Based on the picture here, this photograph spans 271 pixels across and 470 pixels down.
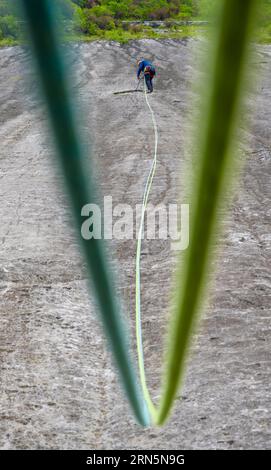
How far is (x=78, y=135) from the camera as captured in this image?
1.33 ft

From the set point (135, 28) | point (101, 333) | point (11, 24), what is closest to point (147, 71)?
point (101, 333)

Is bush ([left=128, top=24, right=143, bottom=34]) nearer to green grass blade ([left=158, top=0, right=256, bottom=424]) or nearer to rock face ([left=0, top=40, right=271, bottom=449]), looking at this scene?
rock face ([left=0, top=40, right=271, bottom=449])

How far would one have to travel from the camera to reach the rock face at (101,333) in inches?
113

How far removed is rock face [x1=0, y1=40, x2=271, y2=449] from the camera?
2.86 m

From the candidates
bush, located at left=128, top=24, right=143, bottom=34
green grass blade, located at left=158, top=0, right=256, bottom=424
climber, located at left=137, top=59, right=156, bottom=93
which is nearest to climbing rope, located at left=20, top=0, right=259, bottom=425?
green grass blade, located at left=158, top=0, right=256, bottom=424

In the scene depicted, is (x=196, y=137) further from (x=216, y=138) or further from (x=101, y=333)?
(x=101, y=333)

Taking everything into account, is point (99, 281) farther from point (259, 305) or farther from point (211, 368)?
point (259, 305)

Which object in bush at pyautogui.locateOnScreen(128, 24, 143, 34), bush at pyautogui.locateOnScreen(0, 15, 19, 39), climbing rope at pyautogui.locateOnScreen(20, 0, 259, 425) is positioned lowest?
bush at pyautogui.locateOnScreen(128, 24, 143, 34)

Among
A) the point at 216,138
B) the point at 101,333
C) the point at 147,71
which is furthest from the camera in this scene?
the point at 147,71

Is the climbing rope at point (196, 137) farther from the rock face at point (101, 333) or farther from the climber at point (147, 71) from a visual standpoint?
the climber at point (147, 71)

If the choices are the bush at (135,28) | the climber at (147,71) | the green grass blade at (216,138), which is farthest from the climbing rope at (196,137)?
the bush at (135,28)

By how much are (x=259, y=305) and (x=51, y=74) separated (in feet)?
13.0

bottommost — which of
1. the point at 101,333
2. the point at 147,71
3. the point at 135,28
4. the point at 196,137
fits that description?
the point at 135,28

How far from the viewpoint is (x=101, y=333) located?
382 centimetres
